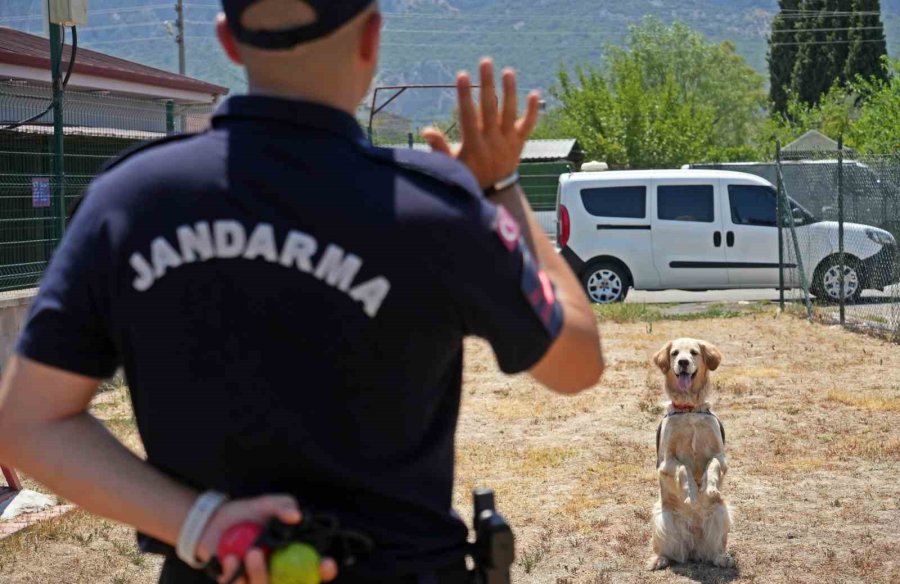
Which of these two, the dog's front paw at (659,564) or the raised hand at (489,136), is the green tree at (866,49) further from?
the raised hand at (489,136)

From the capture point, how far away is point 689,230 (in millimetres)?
17031

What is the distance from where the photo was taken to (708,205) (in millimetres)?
17000

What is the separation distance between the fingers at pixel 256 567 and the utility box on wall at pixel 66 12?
30.9ft

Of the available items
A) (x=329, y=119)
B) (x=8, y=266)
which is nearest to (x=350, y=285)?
(x=329, y=119)

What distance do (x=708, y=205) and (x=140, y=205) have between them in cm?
1587

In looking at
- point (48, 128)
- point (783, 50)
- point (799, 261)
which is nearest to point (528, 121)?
point (48, 128)

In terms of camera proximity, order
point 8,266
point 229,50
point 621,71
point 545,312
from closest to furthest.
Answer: point 545,312 → point 229,50 → point 8,266 → point 621,71

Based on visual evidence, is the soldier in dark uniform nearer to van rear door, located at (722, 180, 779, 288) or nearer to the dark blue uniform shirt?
the dark blue uniform shirt

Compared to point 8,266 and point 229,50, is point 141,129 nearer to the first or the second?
point 8,266

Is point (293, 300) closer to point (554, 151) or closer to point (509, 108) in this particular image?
point (509, 108)

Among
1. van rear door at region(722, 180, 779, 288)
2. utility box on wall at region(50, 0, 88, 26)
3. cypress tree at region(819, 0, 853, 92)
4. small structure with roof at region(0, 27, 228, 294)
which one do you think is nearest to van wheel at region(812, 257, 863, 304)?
van rear door at region(722, 180, 779, 288)

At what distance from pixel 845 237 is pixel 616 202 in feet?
10.4

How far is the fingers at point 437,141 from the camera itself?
1.89 meters

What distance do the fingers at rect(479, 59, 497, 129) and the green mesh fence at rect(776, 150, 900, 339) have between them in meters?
11.7
